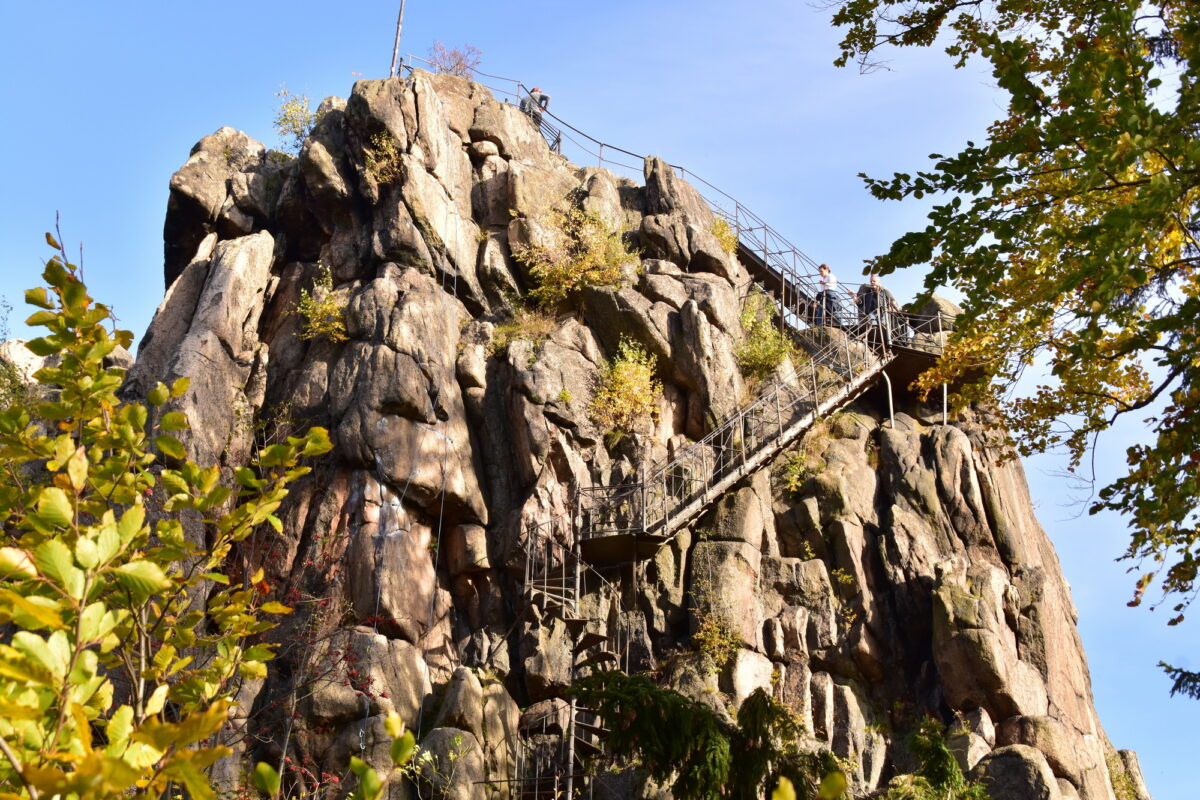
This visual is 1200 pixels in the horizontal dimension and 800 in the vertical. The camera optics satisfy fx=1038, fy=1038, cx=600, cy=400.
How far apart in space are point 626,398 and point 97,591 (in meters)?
15.4

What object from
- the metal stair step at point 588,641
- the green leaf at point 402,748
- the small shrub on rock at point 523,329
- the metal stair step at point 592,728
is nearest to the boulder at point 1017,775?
the metal stair step at point 592,728

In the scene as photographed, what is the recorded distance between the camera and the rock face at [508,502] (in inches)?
596

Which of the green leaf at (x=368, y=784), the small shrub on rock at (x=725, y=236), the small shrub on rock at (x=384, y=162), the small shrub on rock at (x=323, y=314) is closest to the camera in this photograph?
the green leaf at (x=368, y=784)

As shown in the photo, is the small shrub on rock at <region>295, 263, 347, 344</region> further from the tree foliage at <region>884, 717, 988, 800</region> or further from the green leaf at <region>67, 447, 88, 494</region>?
the green leaf at <region>67, 447, 88, 494</region>

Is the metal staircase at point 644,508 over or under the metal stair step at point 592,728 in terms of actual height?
over

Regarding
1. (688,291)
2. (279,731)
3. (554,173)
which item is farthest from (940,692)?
(554,173)

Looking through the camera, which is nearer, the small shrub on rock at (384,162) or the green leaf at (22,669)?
the green leaf at (22,669)

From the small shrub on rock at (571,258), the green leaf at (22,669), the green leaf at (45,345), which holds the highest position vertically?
the small shrub on rock at (571,258)

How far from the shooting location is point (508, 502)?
1731 cm

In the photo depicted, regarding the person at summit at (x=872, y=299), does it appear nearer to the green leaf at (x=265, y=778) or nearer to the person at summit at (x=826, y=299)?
the person at summit at (x=826, y=299)

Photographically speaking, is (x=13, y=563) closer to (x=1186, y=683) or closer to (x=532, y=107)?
(x=1186, y=683)

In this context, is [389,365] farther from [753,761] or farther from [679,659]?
[753,761]

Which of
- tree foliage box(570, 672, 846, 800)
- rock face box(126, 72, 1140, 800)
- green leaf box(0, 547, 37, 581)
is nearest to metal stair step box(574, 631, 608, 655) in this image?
rock face box(126, 72, 1140, 800)

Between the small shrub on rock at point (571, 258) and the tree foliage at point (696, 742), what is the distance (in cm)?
1039
